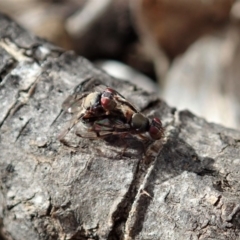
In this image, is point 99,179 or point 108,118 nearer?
point 99,179

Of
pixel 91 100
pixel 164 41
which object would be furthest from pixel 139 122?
pixel 164 41

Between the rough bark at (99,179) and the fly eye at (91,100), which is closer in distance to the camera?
the rough bark at (99,179)

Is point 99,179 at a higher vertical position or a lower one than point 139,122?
lower

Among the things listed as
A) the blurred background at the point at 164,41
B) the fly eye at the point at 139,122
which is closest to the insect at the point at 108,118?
the fly eye at the point at 139,122

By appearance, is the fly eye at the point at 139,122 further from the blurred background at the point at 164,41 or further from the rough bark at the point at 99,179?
the blurred background at the point at 164,41

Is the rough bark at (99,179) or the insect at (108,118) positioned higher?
the insect at (108,118)

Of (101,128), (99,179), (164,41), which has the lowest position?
(99,179)

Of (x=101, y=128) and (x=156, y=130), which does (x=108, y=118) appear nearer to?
(x=101, y=128)

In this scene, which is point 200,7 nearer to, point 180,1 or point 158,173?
point 180,1
